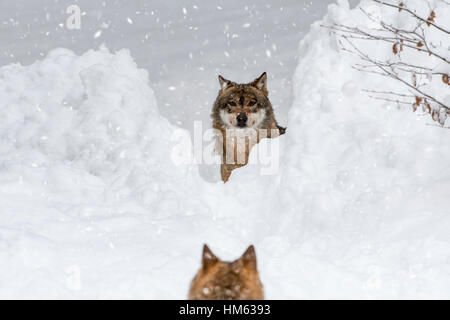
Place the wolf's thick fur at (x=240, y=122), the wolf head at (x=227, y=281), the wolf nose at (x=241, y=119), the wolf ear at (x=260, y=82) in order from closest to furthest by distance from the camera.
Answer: the wolf head at (x=227, y=281) < the wolf nose at (x=241, y=119) < the wolf's thick fur at (x=240, y=122) < the wolf ear at (x=260, y=82)

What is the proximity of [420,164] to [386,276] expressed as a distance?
2282mm

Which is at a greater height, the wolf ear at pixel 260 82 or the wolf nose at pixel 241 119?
the wolf ear at pixel 260 82

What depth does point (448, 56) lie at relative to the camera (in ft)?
22.7

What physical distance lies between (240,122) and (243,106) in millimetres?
343

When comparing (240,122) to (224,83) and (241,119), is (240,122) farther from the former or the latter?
(224,83)

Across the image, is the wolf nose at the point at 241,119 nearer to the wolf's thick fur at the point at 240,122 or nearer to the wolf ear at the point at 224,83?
the wolf's thick fur at the point at 240,122

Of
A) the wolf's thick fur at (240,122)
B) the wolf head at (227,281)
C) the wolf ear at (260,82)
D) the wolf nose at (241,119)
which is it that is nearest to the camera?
the wolf head at (227,281)

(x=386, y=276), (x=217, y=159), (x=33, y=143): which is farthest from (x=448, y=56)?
(x=33, y=143)

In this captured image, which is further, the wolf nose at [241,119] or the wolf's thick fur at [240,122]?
the wolf's thick fur at [240,122]

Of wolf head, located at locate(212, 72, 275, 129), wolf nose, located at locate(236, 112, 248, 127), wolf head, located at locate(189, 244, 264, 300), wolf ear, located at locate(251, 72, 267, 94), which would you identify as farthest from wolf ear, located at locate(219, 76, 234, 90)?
wolf head, located at locate(189, 244, 264, 300)

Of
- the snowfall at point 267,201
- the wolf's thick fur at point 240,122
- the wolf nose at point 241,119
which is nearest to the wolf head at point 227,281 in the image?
the snowfall at point 267,201

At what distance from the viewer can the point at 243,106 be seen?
10.9 meters

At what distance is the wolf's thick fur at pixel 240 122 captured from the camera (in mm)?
10883

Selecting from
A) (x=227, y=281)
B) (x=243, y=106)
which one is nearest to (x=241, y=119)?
(x=243, y=106)
